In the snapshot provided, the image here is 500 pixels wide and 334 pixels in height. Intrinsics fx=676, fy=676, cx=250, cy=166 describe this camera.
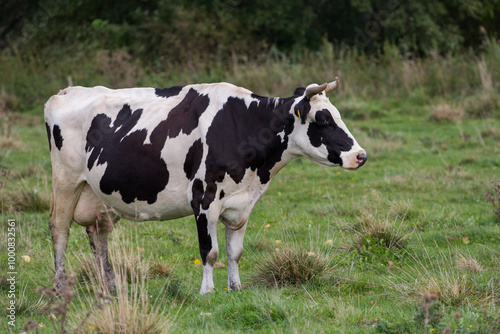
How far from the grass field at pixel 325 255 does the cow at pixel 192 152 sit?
468 mm

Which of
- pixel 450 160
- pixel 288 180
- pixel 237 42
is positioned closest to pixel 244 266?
pixel 288 180

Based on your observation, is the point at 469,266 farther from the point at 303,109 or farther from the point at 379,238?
the point at 303,109

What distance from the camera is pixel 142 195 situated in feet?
19.7

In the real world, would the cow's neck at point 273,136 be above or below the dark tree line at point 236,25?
above

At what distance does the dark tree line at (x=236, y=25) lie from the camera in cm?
2406

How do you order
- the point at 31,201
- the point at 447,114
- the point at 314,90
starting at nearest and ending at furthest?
1. the point at 314,90
2. the point at 31,201
3. the point at 447,114

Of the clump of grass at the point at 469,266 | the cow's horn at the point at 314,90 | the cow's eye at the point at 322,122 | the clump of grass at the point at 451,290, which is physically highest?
the cow's horn at the point at 314,90

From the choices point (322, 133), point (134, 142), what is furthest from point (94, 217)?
point (322, 133)

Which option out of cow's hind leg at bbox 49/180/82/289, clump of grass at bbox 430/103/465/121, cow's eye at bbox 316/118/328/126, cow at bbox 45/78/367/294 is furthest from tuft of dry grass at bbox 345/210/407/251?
clump of grass at bbox 430/103/465/121

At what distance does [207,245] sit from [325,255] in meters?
1.33

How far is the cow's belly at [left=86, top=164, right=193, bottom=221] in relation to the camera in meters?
5.89

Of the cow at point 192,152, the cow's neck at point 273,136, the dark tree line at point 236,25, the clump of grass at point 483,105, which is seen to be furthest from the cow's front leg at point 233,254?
the dark tree line at point 236,25

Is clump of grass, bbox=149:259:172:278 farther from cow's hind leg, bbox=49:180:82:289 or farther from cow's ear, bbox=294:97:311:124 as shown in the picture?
cow's ear, bbox=294:97:311:124

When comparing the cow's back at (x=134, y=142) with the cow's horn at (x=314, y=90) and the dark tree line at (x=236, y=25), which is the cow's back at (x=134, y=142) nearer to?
the cow's horn at (x=314, y=90)
